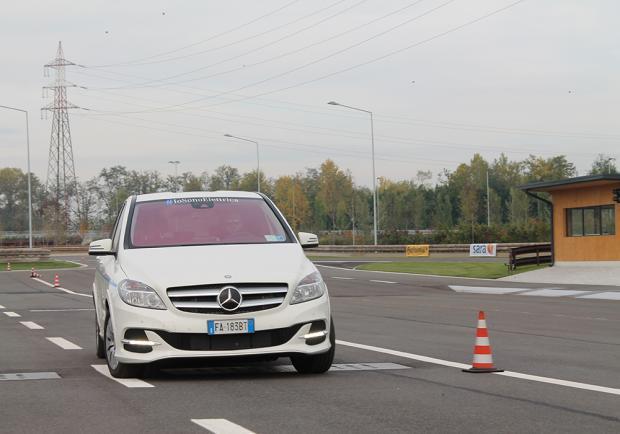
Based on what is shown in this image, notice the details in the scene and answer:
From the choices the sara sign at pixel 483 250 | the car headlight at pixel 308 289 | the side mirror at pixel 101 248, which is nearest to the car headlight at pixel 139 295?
the side mirror at pixel 101 248

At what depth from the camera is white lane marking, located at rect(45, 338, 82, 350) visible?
14.1 meters

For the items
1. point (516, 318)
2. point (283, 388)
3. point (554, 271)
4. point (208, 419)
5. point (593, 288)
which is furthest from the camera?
point (554, 271)

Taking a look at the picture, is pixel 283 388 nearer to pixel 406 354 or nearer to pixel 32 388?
pixel 32 388

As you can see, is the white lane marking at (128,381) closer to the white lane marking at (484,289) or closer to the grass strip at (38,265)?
the white lane marking at (484,289)

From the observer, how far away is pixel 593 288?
33.4 m

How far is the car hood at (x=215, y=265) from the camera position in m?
9.70

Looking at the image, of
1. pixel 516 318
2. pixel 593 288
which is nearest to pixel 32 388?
pixel 516 318

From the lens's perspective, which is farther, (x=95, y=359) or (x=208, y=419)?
(x=95, y=359)

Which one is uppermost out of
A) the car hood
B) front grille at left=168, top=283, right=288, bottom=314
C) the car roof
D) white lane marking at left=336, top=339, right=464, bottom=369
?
the car roof

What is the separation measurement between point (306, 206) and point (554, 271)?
354 ft

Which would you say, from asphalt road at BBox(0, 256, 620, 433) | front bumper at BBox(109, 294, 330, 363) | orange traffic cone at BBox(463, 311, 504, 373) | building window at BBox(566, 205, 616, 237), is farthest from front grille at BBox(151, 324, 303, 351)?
building window at BBox(566, 205, 616, 237)

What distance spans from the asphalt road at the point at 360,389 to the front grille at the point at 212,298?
693mm

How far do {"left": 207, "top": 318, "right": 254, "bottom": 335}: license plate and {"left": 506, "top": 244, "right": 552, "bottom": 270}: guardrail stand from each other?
3462cm

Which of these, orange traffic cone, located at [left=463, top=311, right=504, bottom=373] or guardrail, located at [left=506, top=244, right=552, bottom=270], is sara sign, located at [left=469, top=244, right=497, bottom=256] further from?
orange traffic cone, located at [left=463, top=311, right=504, bottom=373]
